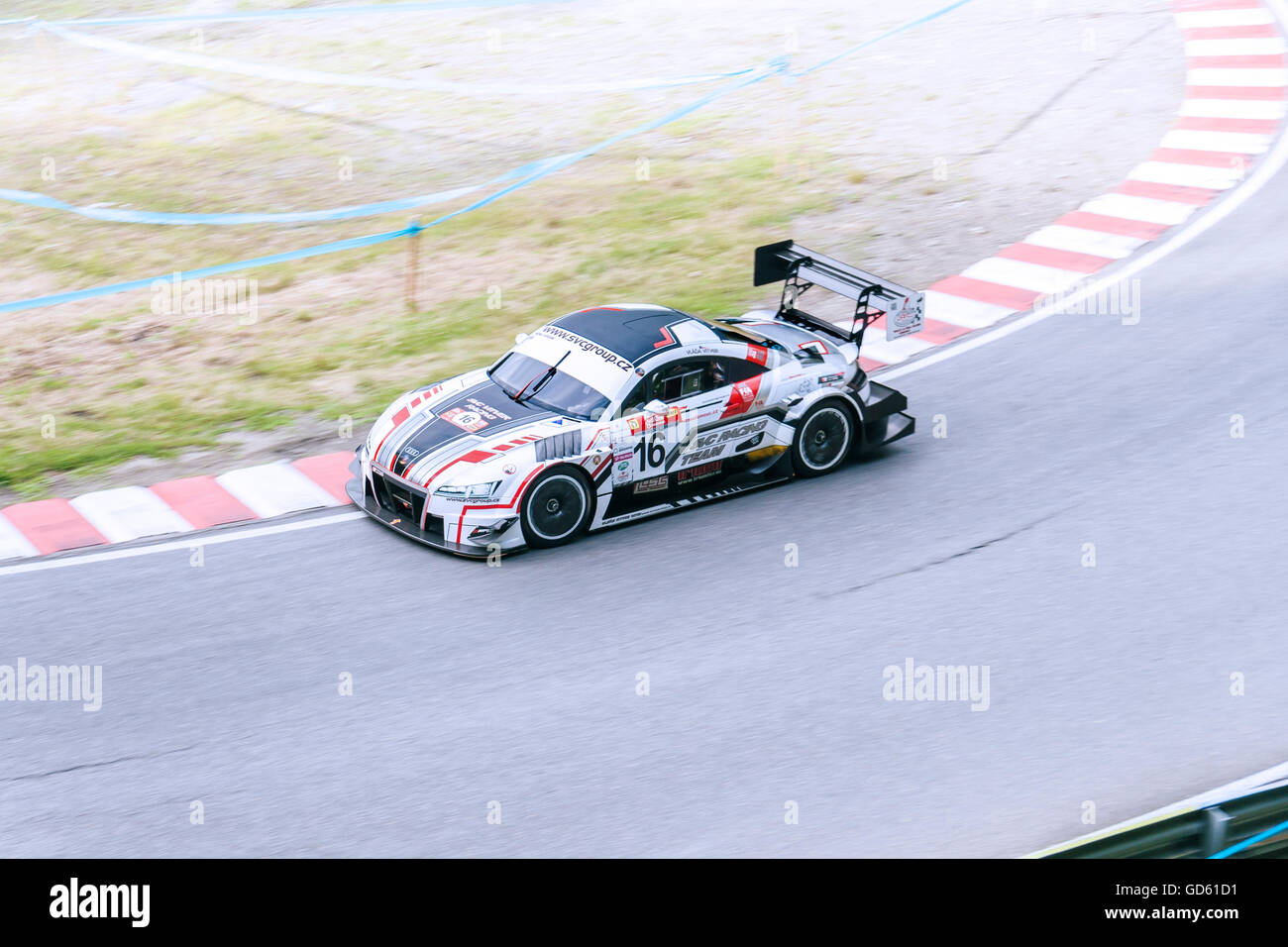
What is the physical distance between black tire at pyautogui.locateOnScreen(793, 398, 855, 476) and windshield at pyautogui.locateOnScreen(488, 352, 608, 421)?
1.80 m

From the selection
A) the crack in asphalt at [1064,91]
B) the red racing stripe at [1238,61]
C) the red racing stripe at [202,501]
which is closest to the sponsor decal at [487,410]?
the red racing stripe at [202,501]

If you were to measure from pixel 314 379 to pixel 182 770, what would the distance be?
19.4 ft

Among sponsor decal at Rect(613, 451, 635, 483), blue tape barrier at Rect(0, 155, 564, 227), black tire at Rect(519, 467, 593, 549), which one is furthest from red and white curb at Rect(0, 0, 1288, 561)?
blue tape barrier at Rect(0, 155, 564, 227)

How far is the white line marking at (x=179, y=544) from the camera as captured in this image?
10172 millimetres

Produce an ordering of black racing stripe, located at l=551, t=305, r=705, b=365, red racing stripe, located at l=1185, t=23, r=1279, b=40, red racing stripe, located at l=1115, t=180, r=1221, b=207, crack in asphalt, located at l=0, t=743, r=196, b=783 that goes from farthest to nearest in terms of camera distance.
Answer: red racing stripe, located at l=1185, t=23, r=1279, b=40
red racing stripe, located at l=1115, t=180, r=1221, b=207
black racing stripe, located at l=551, t=305, r=705, b=365
crack in asphalt, located at l=0, t=743, r=196, b=783

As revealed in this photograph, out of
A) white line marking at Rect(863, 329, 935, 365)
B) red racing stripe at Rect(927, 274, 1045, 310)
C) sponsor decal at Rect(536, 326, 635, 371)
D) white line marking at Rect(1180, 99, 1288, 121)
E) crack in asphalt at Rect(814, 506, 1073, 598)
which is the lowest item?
crack in asphalt at Rect(814, 506, 1073, 598)

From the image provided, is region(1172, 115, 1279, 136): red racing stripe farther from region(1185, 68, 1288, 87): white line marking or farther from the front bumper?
the front bumper

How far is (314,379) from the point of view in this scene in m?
13.1

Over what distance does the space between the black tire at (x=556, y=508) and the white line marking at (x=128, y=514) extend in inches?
111

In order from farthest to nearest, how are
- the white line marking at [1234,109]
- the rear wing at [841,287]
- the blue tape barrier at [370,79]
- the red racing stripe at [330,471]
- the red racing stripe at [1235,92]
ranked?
the blue tape barrier at [370,79] → the red racing stripe at [1235,92] → the white line marking at [1234,109] → the rear wing at [841,287] → the red racing stripe at [330,471]

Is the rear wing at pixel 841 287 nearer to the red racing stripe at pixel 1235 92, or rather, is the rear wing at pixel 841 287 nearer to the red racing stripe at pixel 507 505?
the red racing stripe at pixel 507 505

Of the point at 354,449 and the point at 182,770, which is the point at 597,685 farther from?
the point at 354,449

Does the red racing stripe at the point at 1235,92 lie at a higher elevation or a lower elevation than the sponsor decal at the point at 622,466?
higher

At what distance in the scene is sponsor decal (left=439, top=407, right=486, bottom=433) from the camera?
10328mm
